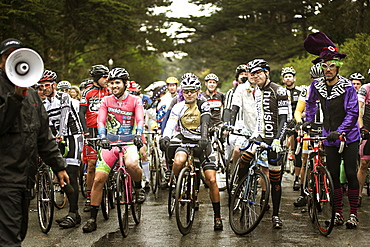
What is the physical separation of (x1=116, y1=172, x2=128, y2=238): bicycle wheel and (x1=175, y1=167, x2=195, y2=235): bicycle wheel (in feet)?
2.37

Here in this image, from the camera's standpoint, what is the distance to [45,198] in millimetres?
8438

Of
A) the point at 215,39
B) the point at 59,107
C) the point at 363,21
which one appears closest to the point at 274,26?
the point at 215,39

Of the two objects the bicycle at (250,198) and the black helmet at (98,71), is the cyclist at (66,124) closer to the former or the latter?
the black helmet at (98,71)

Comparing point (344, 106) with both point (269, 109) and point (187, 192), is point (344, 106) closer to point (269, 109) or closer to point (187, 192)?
Answer: point (269, 109)

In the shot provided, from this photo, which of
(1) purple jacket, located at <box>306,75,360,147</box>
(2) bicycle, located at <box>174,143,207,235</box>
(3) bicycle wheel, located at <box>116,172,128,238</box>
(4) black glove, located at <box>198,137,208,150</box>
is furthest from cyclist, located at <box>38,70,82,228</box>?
(1) purple jacket, located at <box>306,75,360,147</box>

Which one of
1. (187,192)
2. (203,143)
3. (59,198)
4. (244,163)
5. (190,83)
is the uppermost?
(190,83)

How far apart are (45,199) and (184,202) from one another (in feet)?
6.60

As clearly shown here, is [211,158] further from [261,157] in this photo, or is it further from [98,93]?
[98,93]

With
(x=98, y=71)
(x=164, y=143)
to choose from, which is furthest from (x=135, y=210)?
(x=98, y=71)

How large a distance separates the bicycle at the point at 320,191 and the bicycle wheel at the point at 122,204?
2.50 m

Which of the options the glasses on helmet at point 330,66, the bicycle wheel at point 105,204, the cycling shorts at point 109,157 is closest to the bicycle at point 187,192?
the cycling shorts at point 109,157

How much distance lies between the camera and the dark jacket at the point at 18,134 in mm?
4555

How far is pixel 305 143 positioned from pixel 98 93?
3.78 metres

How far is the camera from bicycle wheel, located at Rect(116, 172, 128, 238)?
7.58 meters
